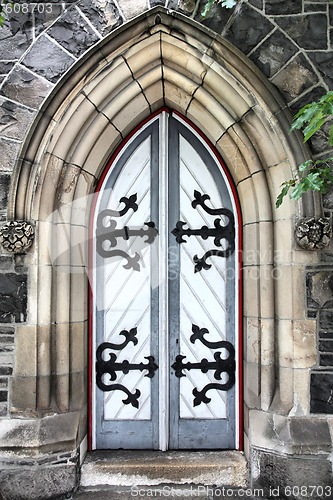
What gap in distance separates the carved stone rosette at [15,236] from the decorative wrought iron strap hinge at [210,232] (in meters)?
1.05

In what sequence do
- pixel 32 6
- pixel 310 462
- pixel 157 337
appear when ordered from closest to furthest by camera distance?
pixel 310 462 < pixel 32 6 < pixel 157 337

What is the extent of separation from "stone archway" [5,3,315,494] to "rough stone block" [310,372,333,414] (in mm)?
71

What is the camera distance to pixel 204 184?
2.87m

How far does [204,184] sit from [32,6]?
5.52 ft

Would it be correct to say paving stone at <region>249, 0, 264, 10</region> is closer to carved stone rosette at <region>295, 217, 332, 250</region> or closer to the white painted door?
the white painted door

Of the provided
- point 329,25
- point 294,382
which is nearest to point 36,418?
point 294,382

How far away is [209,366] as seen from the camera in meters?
2.82

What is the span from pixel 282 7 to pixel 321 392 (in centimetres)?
252

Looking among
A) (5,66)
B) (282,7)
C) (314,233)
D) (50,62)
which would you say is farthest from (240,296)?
(5,66)

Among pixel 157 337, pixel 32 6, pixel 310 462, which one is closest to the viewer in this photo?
pixel 310 462

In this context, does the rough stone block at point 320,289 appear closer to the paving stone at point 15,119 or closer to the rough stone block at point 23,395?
the rough stone block at point 23,395

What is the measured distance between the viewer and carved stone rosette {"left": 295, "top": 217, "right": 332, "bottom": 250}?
2.37 metres

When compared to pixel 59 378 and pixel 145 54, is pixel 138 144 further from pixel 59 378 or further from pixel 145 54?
pixel 59 378

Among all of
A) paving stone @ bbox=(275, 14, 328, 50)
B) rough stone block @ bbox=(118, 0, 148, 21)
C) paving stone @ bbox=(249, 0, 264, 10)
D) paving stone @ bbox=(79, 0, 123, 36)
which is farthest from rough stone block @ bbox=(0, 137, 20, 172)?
paving stone @ bbox=(275, 14, 328, 50)
